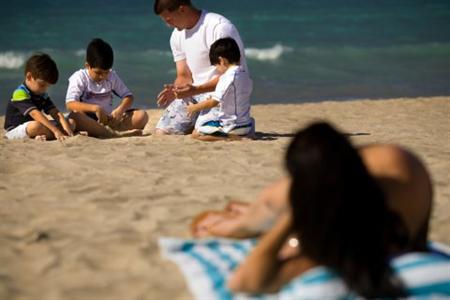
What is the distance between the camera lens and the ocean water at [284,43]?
14.3 metres

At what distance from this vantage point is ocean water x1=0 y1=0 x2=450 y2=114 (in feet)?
46.9

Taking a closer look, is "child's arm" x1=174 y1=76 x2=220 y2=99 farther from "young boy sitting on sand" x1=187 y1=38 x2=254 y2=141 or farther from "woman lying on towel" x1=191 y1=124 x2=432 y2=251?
"woman lying on towel" x1=191 y1=124 x2=432 y2=251

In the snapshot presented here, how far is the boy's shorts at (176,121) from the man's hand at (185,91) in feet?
1.93

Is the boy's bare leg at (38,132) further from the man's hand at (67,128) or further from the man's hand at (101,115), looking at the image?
the man's hand at (101,115)

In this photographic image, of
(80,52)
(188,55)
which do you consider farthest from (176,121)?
(80,52)

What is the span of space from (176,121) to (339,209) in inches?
193

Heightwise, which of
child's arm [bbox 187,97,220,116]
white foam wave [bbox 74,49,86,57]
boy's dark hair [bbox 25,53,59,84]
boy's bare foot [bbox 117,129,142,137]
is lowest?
boy's bare foot [bbox 117,129,142,137]

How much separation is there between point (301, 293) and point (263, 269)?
0.17 metres

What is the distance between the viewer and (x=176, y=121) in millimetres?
7359

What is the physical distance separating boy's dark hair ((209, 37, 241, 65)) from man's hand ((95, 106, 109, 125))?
119 centimetres

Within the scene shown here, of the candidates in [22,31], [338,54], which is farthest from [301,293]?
[22,31]

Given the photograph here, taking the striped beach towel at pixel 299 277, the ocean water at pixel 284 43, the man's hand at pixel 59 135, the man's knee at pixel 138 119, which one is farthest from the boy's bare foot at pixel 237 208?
the ocean water at pixel 284 43


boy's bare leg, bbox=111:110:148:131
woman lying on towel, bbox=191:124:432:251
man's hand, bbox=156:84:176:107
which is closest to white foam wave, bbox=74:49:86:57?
boy's bare leg, bbox=111:110:148:131

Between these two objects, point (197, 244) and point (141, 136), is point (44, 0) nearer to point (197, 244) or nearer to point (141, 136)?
point (141, 136)
